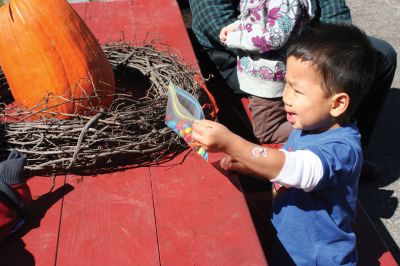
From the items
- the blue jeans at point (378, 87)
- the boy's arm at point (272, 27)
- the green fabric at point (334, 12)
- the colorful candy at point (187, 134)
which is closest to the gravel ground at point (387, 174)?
the blue jeans at point (378, 87)

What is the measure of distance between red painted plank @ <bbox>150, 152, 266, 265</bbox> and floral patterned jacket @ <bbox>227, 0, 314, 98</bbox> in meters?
0.77

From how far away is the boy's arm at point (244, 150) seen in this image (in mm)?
1352

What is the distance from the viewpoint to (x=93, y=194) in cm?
165

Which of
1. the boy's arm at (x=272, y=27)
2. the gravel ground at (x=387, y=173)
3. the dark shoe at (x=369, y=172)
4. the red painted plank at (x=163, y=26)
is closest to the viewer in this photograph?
the boy's arm at (x=272, y=27)

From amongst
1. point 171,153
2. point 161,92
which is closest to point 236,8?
point 161,92

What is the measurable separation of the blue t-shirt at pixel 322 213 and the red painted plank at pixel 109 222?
20.6 inches

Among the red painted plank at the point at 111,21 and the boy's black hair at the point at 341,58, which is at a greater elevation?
the boy's black hair at the point at 341,58

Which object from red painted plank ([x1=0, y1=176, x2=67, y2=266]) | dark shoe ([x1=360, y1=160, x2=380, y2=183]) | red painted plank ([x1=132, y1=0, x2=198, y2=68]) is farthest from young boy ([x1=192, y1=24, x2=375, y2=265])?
dark shoe ([x1=360, y1=160, x2=380, y2=183])

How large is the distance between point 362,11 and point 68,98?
157 inches

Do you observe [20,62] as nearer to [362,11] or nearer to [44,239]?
[44,239]

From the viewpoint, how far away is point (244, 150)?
137cm

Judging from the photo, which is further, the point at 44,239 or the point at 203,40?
the point at 203,40

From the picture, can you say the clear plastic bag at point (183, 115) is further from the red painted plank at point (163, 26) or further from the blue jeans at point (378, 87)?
the blue jeans at point (378, 87)

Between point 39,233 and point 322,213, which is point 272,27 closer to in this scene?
point 322,213
